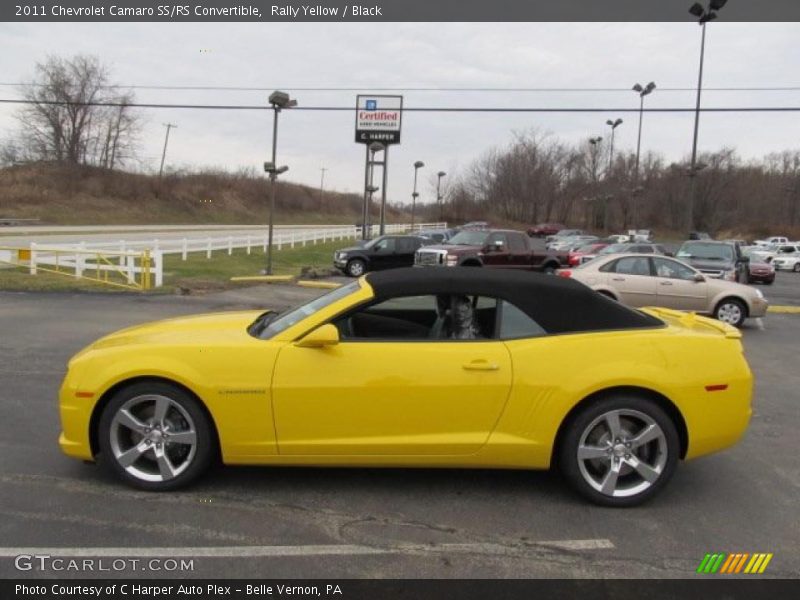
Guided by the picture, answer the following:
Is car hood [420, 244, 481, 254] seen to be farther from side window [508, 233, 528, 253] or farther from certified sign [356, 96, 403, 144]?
certified sign [356, 96, 403, 144]

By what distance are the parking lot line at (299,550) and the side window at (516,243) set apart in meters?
17.4

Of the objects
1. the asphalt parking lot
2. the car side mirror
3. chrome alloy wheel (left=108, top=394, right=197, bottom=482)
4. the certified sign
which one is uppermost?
the certified sign

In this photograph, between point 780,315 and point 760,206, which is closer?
point 780,315

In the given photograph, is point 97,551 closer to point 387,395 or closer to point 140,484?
point 140,484

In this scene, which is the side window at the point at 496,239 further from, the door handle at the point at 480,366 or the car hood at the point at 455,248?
the door handle at the point at 480,366

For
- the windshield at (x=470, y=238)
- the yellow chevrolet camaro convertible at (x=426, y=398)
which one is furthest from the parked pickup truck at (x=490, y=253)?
the yellow chevrolet camaro convertible at (x=426, y=398)

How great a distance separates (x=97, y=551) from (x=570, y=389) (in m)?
2.82

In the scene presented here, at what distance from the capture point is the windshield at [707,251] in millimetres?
16766

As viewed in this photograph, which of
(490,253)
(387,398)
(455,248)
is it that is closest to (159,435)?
(387,398)

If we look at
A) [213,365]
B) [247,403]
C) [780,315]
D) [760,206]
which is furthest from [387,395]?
[760,206]

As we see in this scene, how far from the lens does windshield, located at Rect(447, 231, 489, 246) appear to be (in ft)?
67.8

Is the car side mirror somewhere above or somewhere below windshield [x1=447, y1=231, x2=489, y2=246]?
below

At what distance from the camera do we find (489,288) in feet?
13.5
